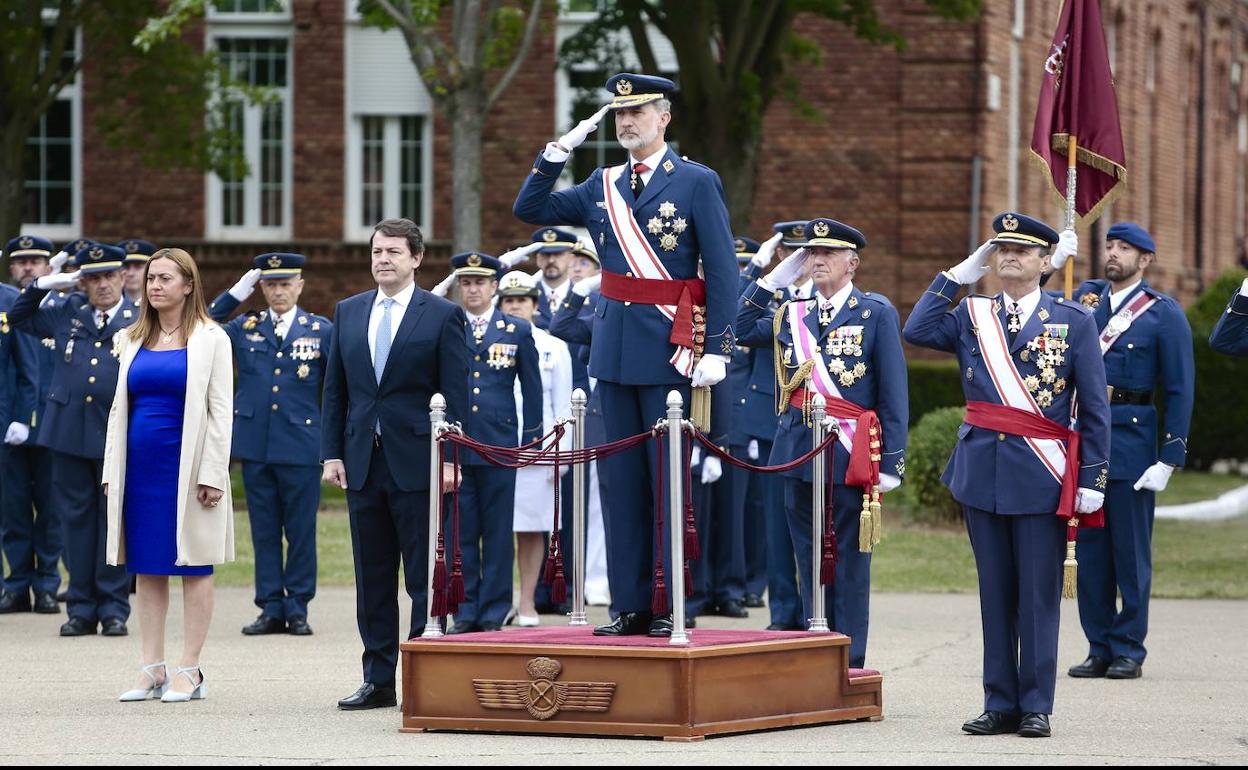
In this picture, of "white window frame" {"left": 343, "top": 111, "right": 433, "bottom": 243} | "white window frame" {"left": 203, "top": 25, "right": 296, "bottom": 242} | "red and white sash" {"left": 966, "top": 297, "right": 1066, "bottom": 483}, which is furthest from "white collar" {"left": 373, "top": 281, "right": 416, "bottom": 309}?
"white window frame" {"left": 203, "top": 25, "right": 296, "bottom": 242}

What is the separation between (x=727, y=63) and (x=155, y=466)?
39.4 ft

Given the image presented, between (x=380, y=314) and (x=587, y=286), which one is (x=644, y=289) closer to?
(x=380, y=314)

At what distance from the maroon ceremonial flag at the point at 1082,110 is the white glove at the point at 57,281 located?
5384 millimetres

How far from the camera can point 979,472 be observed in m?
8.73

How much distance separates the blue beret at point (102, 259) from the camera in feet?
40.5

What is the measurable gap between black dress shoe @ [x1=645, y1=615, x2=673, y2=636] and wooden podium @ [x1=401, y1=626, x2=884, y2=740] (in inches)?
5.5

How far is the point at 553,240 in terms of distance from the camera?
1343 cm

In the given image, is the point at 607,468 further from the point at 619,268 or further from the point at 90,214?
the point at 90,214

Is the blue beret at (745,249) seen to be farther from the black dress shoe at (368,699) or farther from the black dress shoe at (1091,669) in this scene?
the black dress shoe at (368,699)

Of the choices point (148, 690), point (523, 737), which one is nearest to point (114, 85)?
point (148, 690)

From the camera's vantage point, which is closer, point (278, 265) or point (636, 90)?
point (636, 90)

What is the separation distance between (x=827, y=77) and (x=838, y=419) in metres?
15.9

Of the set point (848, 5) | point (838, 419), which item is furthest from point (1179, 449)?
point (848, 5)

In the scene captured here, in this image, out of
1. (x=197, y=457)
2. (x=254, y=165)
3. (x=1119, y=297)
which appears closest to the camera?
(x=197, y=457)
